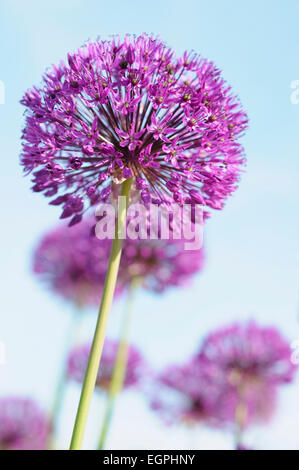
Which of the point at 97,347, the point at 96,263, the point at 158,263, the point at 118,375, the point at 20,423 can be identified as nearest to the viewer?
the point at 97,347

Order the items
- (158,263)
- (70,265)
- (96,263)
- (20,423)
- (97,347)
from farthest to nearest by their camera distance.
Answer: (20,423), (70,265), (96,263), (158,263), (97,347)

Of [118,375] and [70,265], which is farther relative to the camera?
[70,265]

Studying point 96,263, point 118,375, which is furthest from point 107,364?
point 118,375


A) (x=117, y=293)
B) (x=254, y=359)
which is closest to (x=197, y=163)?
(x=254, y=359)

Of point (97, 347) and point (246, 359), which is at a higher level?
point (97, 347)

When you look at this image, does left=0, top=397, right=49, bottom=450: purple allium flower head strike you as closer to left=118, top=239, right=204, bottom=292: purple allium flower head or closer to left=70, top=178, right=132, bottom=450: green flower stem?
left=118, top=239, right=204, bottom=292: purple allium flower head

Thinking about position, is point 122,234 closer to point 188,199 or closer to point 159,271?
point 188,199

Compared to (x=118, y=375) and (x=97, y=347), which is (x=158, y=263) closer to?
(x=118, y=375)
